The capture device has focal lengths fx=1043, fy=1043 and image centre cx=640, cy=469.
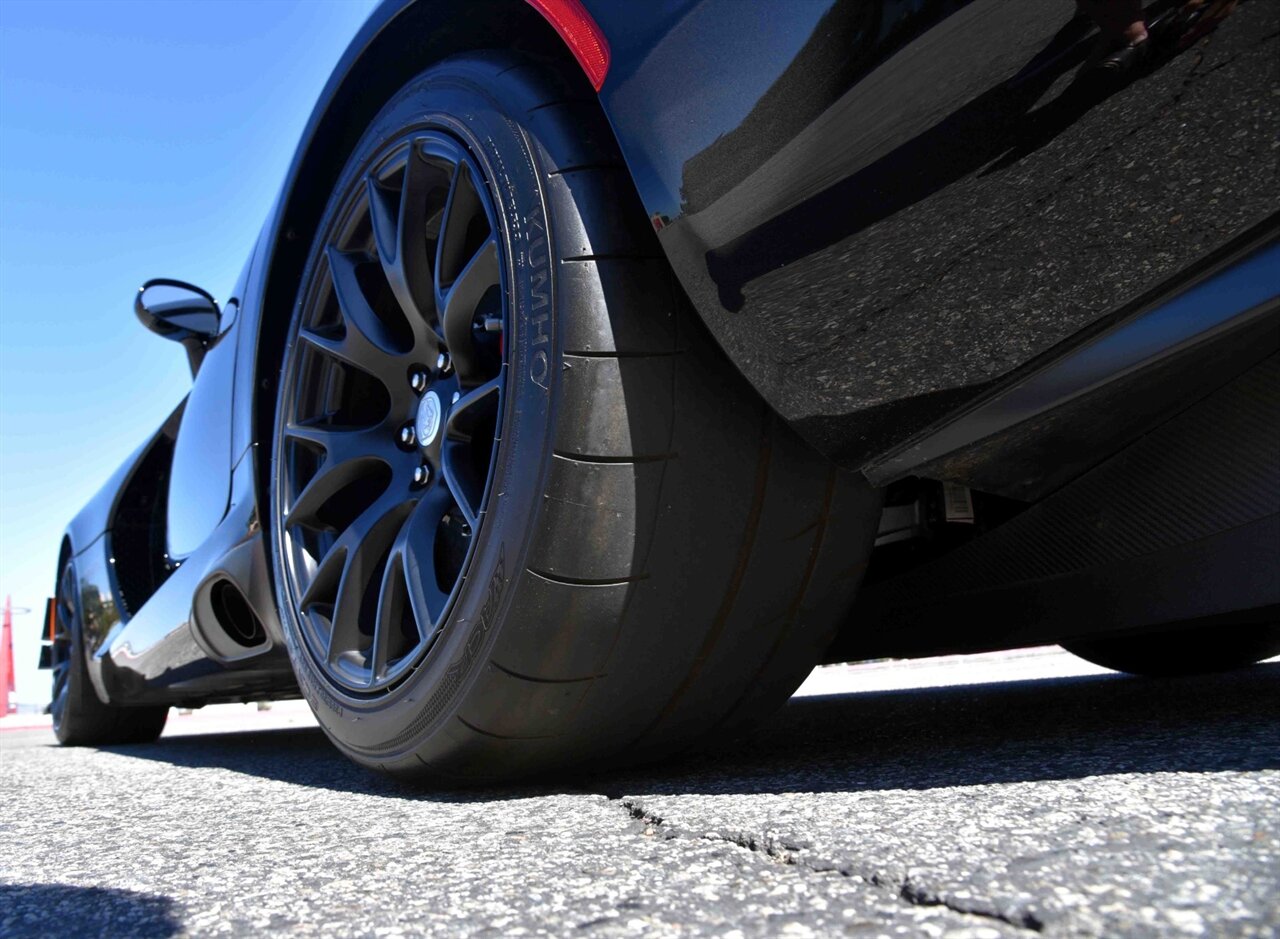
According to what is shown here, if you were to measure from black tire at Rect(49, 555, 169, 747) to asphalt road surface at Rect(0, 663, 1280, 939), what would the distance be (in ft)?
7.19

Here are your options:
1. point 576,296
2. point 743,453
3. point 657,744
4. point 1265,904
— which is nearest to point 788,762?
point 657,744

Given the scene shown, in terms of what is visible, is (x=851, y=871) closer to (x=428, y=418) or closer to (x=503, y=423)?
(x=503, y=423)

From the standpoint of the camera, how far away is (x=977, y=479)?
3.84 ft

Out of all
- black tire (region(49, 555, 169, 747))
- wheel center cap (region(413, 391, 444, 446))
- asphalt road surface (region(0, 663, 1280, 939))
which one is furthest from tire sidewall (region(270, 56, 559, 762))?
black tire (region(49, 555, 169, 747))

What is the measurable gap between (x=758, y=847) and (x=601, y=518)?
0.44 metres

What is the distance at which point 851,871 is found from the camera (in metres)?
0.79

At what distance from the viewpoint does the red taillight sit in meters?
1.19

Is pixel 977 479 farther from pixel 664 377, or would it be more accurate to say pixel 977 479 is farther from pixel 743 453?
pixel 664 377

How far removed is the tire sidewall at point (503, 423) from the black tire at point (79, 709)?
8.35 feet

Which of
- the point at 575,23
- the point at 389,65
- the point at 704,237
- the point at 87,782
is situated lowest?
the point at 87,782

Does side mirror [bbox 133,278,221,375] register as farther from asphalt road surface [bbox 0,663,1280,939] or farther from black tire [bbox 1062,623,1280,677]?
black tire [bbox 1062,623,1280,677]

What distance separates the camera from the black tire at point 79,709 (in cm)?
366

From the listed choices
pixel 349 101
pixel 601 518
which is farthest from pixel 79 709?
pixel 601 518

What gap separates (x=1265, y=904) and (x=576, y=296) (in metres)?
0.89
